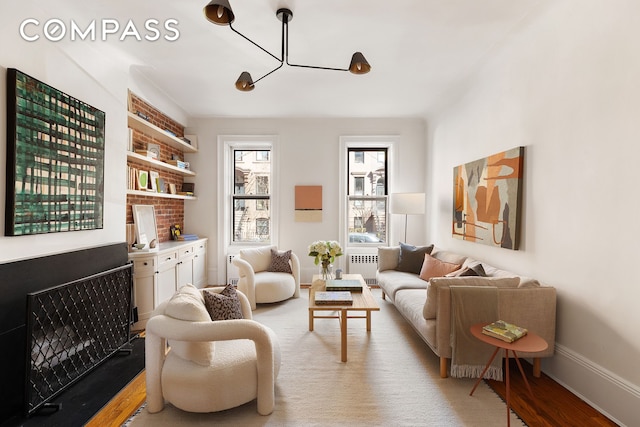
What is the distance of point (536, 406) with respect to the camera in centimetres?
210

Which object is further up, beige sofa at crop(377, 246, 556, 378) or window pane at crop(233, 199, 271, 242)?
window pane at crop(233, 199, 271, 242)

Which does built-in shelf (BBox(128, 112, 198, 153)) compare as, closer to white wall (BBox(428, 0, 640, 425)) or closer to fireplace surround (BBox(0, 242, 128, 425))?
fireplace surround (BBox(0, 242, 128, 425))

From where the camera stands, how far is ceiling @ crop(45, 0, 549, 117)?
8.11 ft

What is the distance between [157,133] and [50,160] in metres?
1.91

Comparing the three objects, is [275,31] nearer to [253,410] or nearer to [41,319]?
[41,319]

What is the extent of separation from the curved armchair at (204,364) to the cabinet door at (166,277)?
1.66 metres

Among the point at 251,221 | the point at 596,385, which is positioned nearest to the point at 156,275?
the point at 251,221

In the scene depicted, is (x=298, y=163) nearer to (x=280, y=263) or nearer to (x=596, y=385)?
(x=280, y=263)

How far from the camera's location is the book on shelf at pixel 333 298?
2816 mm

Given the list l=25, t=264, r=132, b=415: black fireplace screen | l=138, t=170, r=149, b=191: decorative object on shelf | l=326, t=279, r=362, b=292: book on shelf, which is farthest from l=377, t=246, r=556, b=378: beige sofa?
l=138, t=170, r=149, b=191: decorative object on shelf

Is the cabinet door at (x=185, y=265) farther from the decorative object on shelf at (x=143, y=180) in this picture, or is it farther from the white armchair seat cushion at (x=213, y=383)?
the white armchair seat cushion at (x=213, y=383)

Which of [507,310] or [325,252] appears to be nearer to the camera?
[507,310]

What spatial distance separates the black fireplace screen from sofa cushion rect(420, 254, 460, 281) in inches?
130

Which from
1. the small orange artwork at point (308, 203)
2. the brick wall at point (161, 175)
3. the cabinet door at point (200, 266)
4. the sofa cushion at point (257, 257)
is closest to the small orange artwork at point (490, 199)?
the small orange artwork at point (308, 203)
